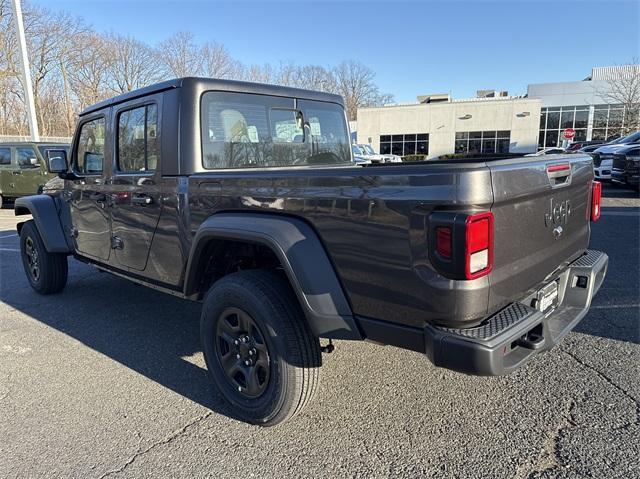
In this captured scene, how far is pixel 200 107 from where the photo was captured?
121 inches

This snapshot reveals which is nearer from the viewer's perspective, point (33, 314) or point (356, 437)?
point (356, 437)

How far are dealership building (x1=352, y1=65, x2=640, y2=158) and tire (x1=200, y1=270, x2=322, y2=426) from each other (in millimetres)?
38207

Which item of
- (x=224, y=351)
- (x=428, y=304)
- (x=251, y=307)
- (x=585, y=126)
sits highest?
(x=585, y=126)

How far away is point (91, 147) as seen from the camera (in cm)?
424

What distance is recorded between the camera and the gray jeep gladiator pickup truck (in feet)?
6.40

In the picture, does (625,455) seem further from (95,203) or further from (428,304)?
(95,203)

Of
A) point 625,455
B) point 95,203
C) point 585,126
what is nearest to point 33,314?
point 95,203

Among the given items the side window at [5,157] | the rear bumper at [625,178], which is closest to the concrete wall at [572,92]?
the rear bumper at [625,178]

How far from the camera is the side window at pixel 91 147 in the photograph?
4012 mm

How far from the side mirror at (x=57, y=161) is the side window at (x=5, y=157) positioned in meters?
10.1

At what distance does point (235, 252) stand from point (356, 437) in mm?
1360

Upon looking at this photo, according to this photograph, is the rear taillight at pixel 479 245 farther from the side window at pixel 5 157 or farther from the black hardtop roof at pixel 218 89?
the side window at pixel 5 157

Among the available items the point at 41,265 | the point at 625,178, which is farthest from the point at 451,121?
the point at 41,265

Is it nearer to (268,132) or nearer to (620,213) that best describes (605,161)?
(620,213)
